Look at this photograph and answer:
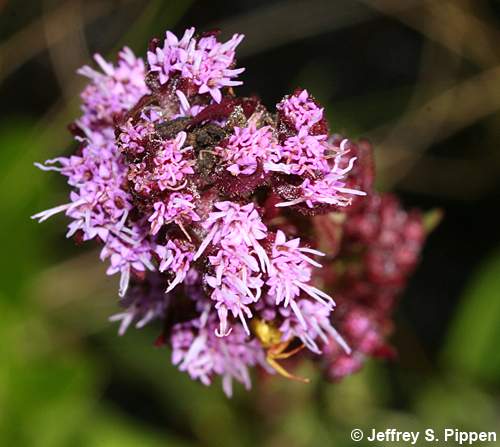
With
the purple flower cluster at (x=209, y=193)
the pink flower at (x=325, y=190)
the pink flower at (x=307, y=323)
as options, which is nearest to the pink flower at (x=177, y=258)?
the purple flower cluster at (x=209, y=193)

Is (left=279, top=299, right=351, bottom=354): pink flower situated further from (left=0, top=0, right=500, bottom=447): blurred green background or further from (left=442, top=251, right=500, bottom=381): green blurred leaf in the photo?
(left=442, top=251, right=500, bottom=381): green blurred leaf

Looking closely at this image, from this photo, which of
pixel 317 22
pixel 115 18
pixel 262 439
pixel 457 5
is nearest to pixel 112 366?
pixel 262 439

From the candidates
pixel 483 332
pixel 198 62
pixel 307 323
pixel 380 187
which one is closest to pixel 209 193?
pixel 198 62

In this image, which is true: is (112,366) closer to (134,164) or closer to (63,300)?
(63,300)

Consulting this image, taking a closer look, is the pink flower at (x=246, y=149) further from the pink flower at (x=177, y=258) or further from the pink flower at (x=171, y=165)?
the pink flower at (x=177, y=258)

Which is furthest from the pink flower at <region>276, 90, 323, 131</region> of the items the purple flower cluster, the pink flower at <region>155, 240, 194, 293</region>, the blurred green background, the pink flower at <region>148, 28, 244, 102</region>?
the blurred green background
